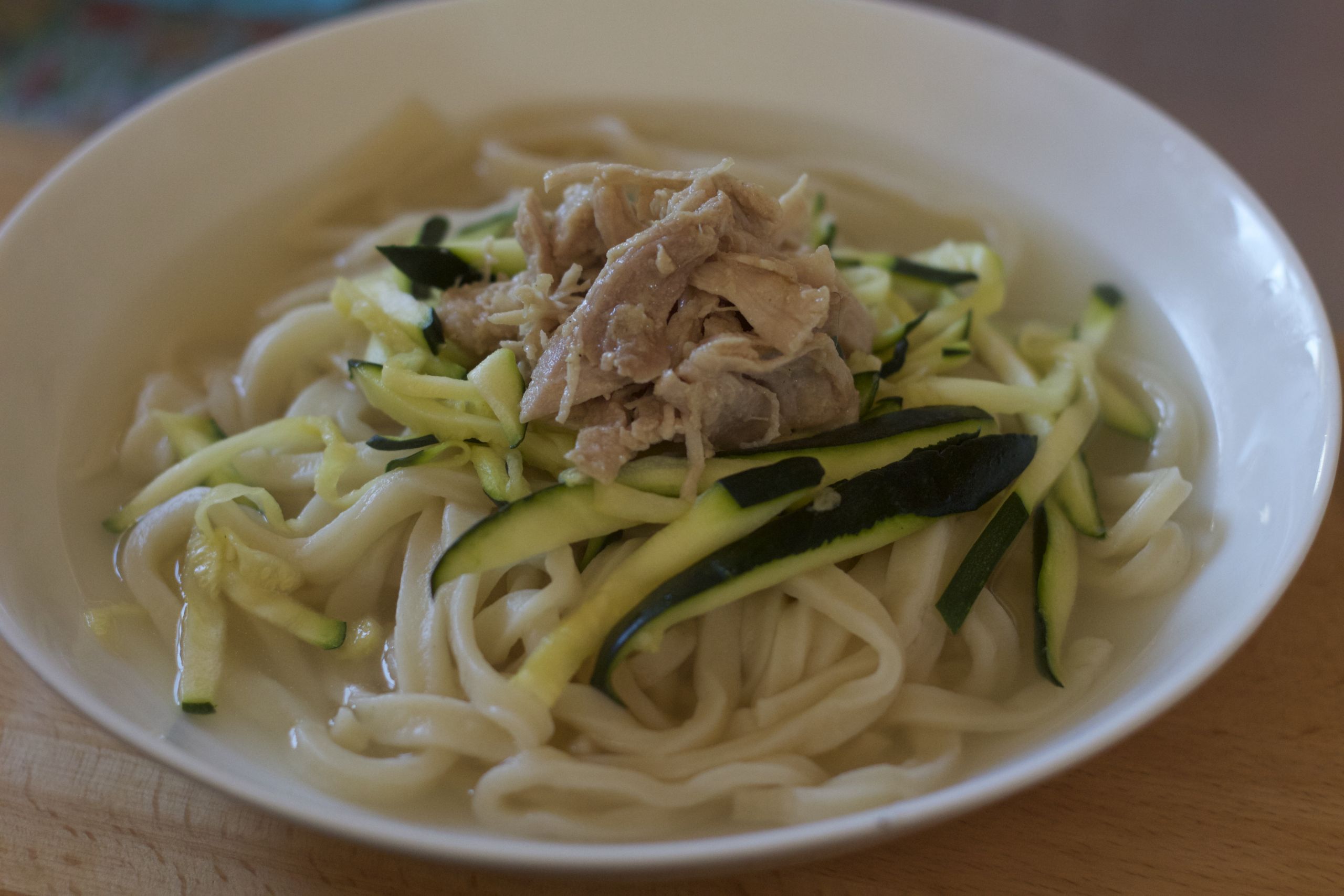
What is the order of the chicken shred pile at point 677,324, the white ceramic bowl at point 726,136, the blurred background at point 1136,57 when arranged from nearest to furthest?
the white ceramic bowl at point 726,136, the chicken shred pile at point 677,324, the blurred background at point 1136,57

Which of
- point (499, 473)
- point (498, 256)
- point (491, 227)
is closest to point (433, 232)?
point (491, 227)

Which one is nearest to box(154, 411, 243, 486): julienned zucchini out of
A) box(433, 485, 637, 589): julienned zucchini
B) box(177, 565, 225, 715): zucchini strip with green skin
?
box(177, 565, 225, 715): zucchini strip with green skin

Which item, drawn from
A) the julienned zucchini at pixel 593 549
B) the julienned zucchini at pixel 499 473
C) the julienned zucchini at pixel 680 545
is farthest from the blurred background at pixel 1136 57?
the julienned zucchini at pixel 593 549

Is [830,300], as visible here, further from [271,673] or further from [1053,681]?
[271,673]

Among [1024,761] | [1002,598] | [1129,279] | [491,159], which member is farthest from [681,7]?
[1024,761]

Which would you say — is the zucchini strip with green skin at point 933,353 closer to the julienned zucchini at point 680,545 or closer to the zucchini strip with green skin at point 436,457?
the julienned zucchini at point 680,545
